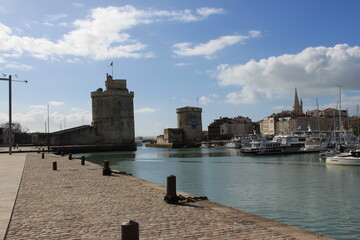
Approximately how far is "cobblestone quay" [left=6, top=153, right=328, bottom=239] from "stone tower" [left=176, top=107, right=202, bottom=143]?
8889 cm

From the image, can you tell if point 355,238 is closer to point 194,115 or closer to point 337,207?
point 337,207

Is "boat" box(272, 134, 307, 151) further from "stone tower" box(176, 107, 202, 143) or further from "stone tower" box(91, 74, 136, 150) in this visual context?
"stone tower" box(176, 107, 202, 143)

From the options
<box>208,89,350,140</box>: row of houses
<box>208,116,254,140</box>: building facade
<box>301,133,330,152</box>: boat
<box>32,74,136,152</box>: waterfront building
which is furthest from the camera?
<box>208,116,254,140</box>: building facade

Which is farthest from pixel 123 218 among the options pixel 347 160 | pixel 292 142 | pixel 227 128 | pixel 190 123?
pixel 227 128

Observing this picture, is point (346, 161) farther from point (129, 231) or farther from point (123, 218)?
point (129, 231)

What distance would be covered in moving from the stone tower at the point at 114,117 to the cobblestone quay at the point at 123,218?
60.6m

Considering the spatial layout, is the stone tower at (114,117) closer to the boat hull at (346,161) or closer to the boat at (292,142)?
the boat at (292,142)

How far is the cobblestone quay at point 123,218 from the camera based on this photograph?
6.78 metres

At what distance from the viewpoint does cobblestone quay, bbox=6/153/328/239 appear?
6781mm

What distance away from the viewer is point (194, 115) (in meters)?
102

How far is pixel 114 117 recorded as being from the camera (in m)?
72.4

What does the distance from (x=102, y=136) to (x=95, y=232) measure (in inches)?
2651

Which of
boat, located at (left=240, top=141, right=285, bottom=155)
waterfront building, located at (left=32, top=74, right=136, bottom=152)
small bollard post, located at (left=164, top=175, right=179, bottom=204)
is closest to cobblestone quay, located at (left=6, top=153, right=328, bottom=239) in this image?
small bollard post, located at (left=164, top=175, right=179, bottom=204)

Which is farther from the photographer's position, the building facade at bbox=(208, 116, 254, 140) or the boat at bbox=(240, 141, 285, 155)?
the building facade at bbox=(208, 116, 254, 140)
